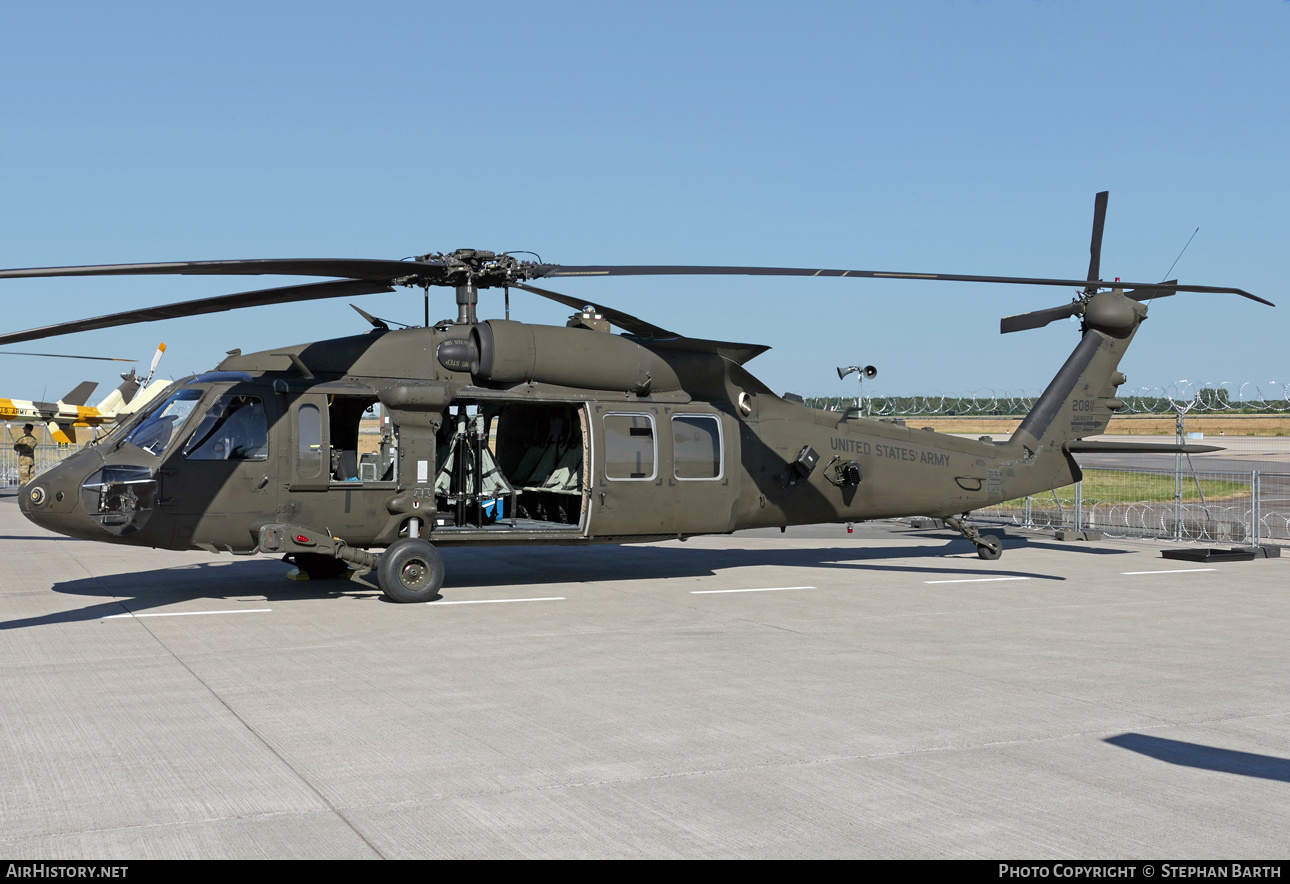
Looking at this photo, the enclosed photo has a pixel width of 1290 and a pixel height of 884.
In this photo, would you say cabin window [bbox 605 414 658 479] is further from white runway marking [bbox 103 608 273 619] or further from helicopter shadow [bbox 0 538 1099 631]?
white runway marking [bbox 103 608 273 619]

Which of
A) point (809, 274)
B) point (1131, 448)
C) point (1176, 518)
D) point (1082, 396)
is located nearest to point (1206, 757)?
point (809, 274)

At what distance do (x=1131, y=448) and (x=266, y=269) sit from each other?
12123 millimetres

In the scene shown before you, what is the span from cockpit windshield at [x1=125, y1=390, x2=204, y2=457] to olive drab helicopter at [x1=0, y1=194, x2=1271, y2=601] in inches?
0.8

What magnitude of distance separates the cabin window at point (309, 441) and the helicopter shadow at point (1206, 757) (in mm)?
8191

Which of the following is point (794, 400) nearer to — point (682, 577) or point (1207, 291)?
point (682, 577)

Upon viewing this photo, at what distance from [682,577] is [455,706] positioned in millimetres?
7316

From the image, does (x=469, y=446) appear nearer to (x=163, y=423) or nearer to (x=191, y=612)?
(x=163, y=423)

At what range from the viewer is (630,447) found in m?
12.7

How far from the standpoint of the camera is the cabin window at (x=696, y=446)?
13.0m

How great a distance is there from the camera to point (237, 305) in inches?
415

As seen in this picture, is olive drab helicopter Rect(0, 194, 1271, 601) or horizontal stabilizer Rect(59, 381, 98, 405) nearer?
olive drab helicopter Rect(0, 194, 1271, 601)

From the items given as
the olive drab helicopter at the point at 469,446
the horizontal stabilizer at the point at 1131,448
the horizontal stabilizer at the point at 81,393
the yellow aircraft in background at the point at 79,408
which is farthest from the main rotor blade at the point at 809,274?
the horizontal stabilizer at the point at 81,393

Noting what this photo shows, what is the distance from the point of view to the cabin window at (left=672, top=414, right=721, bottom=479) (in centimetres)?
1297

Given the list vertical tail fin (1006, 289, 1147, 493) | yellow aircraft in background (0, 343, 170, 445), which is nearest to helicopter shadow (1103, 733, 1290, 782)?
vertical tail fin (1006, 289, 1147, 493)
